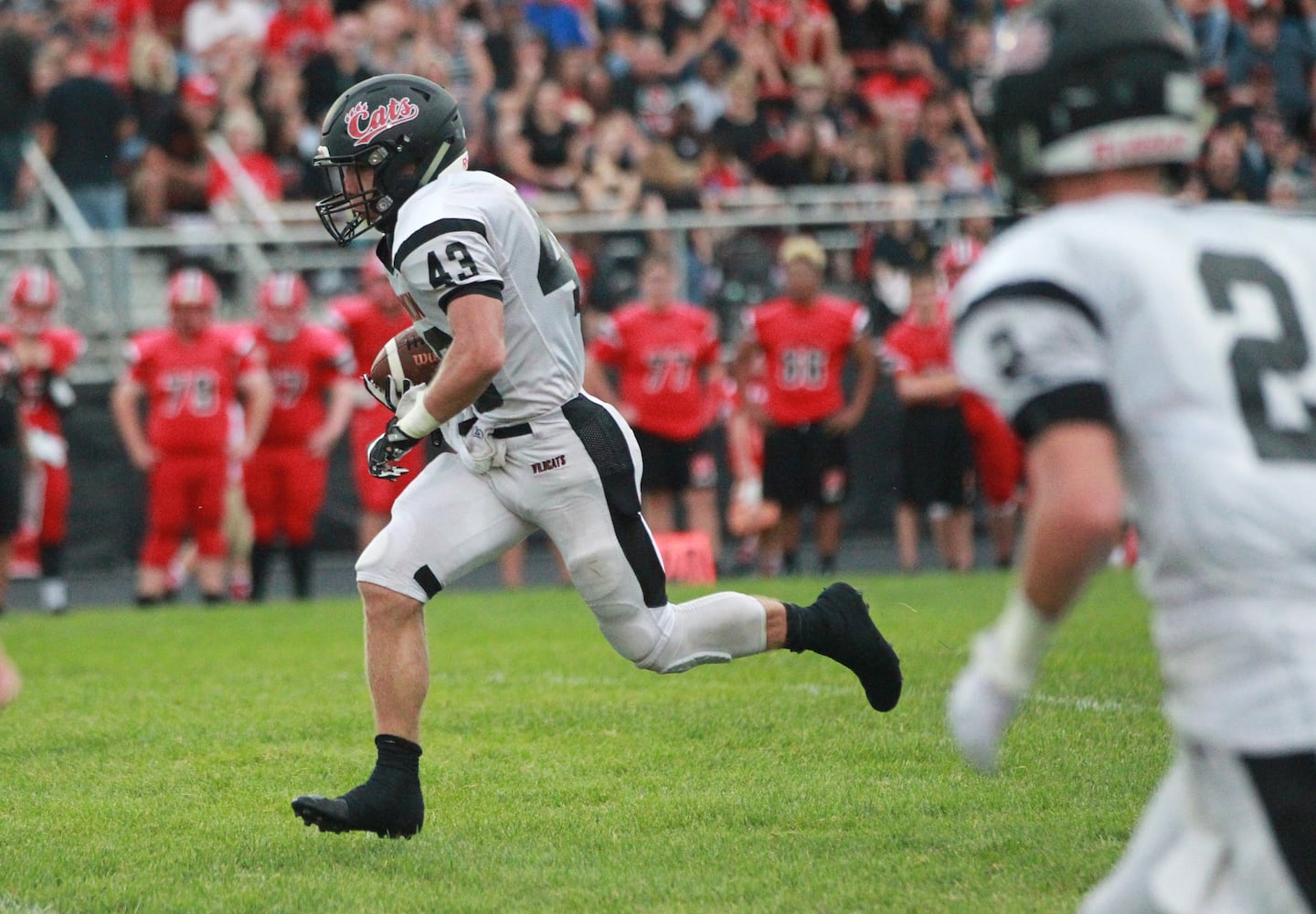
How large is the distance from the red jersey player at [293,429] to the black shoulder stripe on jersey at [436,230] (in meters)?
7.13

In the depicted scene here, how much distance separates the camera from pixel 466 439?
447 cm

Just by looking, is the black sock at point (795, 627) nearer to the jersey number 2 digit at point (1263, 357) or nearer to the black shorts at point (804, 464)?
the jersey number 2 digit at point (1263, 357)

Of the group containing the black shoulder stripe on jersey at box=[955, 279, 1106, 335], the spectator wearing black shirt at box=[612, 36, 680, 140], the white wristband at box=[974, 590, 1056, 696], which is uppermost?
the spectator wearing black shirt at box=[612, 36, 680, 140]

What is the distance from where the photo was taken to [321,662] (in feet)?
25.2

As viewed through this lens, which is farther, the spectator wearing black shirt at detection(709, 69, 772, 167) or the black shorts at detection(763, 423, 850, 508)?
the spectator wearing black shirt at detection(709, 69, 772, 167)

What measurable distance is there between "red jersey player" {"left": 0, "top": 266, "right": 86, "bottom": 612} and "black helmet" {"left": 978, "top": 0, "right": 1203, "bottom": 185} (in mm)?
9282

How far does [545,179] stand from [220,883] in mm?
10266

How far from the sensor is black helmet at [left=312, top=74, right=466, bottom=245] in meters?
4.39

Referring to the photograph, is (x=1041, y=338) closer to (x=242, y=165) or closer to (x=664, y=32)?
(x=242, y=165)

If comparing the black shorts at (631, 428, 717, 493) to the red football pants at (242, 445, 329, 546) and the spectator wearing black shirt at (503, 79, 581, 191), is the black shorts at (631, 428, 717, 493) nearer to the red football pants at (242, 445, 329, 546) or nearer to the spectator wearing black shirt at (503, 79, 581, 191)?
the red football pants at (242, 445, 329, 546)

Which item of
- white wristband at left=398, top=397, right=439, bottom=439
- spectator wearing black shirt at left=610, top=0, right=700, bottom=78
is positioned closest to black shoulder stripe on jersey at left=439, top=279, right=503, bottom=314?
white wristband at left=398, top=397, right=439, bottom=439

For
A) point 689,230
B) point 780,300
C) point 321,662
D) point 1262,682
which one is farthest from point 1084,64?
point 689,230

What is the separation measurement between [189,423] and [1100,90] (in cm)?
927

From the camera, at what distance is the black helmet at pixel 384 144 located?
4395 millimetres
